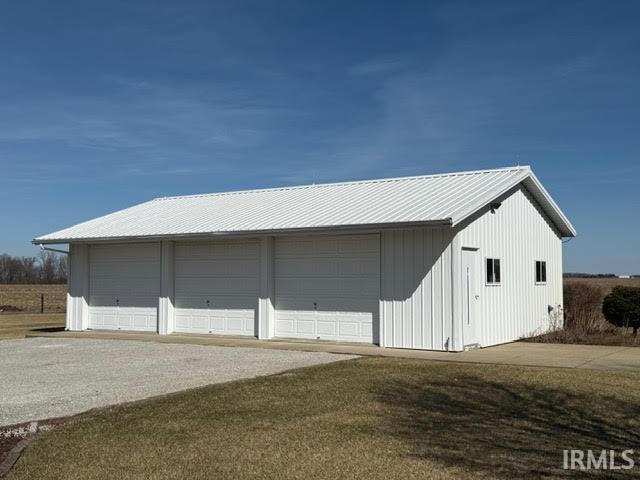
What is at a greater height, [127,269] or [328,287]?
[127,269]

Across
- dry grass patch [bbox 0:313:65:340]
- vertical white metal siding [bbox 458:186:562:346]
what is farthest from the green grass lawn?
dry grass patch [bbox 0:313:65:340]

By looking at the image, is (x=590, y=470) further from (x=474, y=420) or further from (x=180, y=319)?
(x=180, y=319)

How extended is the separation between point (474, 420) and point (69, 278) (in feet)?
56.9

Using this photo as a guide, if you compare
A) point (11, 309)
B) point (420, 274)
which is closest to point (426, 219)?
point (420, 274)

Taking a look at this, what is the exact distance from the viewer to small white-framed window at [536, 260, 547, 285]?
20359mm

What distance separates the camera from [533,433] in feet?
25.7

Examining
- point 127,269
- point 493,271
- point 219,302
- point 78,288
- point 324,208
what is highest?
point 324,208

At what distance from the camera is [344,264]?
17625mm

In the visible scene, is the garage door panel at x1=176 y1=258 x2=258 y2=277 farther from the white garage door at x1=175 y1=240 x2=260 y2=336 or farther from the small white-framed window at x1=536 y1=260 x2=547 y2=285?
the small white-framed window at x1=536 y1=260 x2=547 y2=285

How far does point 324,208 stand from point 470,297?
195 inches

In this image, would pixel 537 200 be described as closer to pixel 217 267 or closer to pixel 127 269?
pixel 217 267

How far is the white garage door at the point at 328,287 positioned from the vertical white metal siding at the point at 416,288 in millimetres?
451

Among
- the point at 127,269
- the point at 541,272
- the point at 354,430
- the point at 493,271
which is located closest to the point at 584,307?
the point at 541,272

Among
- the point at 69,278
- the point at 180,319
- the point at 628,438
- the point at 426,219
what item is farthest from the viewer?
the point at 69,278
